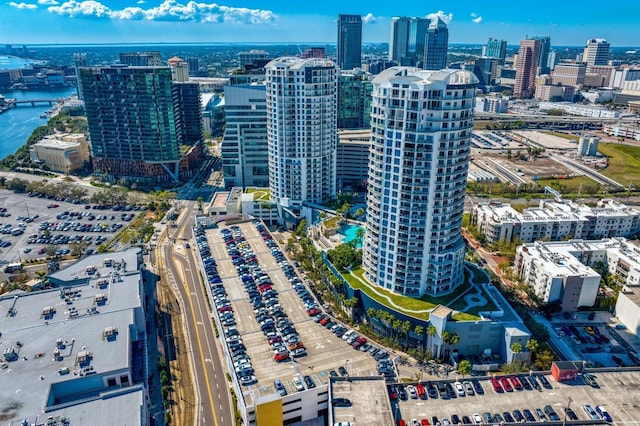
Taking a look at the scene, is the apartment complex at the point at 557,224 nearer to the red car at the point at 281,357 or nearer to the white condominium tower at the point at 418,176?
the white condominium tower at the point at 418,176

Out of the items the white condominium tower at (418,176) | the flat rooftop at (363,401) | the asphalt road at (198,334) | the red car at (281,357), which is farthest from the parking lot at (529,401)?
the asphalt road at (198,334)

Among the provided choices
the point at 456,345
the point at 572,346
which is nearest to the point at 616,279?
the point at 572,346

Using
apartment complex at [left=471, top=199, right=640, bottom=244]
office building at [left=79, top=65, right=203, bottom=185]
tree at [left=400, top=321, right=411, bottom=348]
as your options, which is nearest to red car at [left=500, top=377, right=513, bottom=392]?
tree at [left=400, top=321, right=411, bottom=348]

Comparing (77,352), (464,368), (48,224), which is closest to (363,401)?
(464,368)

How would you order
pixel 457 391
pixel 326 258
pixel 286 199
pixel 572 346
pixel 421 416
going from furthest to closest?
1. pixel 286 199
2. pixel 326 258
3. pixel 572 346
4. pixel 457 391
5. pixel 421 416

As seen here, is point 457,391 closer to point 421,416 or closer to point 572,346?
point 421,416

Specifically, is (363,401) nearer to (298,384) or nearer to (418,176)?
(298,384)
